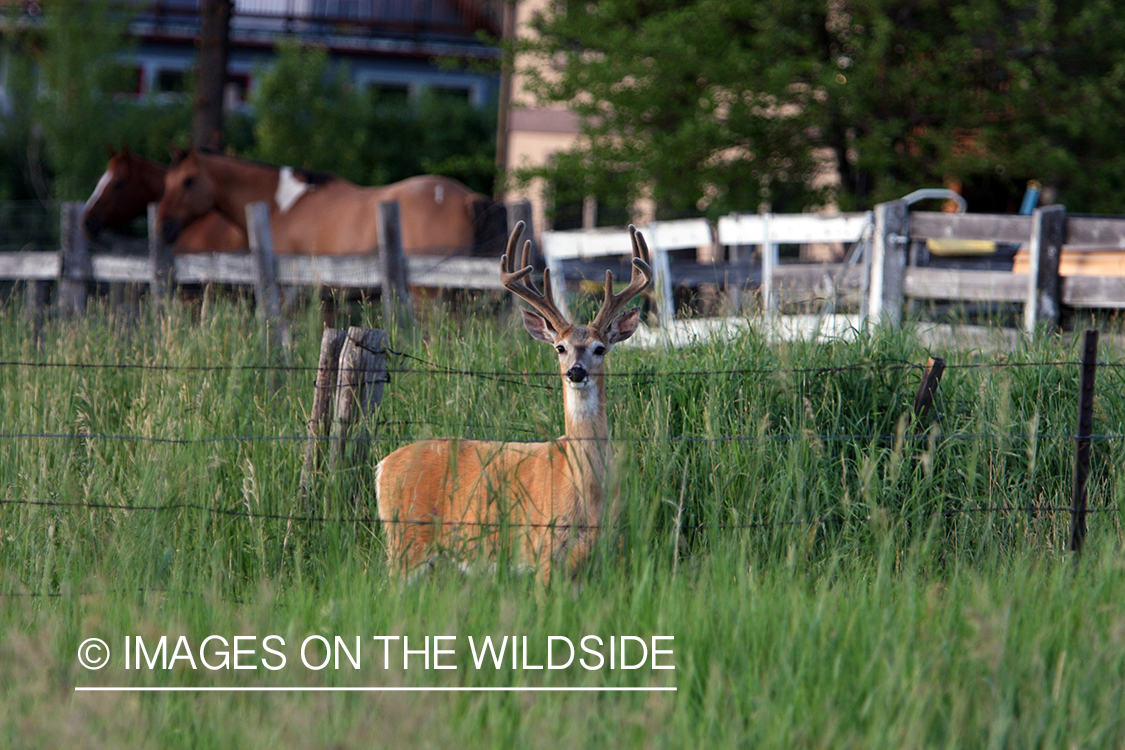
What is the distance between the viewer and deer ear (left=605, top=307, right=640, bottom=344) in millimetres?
4426

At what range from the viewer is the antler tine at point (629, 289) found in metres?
4.36

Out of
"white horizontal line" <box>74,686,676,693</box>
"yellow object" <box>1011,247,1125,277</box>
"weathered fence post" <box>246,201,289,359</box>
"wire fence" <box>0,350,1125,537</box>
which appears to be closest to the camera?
"white horizontal line" <box>74,686,676,693</box>

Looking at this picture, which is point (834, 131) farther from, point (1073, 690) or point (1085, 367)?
point (1073, 690)

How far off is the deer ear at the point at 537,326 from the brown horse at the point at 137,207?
22.5 ft

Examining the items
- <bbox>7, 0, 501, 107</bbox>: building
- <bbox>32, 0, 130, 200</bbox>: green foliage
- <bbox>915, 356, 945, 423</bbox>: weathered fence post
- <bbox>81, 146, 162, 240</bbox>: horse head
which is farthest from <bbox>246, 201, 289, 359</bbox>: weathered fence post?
<bbox>7, 0, 501, 107</bbox>: building

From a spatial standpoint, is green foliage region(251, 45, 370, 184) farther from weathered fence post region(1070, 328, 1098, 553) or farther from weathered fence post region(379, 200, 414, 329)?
weathered fence post region(1070, 328, 1098, 553)

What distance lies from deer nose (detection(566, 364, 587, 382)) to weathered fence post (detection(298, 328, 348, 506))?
1.03m

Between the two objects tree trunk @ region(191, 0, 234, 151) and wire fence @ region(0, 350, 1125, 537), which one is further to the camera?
tree trunk @ region(191, 0, 234, 151)

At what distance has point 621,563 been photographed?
139 inches

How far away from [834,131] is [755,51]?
1453 mm

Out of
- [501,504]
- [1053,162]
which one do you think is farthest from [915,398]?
[1053,162]

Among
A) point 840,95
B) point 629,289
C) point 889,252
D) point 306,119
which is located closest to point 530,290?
point 629,289

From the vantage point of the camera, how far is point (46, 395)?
512 centimetres

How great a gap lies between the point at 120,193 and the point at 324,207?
2.37 metres
